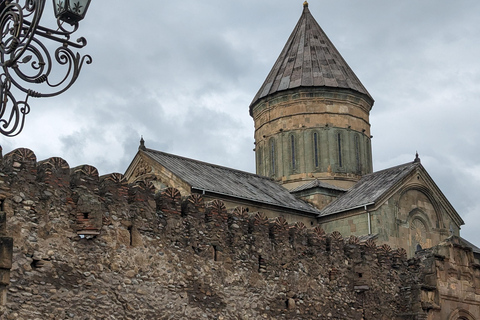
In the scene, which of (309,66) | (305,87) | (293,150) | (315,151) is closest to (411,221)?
(315,151)

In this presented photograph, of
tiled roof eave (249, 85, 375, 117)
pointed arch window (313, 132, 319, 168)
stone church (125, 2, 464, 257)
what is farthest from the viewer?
tiled roof eave (249, 85, 375, 117)

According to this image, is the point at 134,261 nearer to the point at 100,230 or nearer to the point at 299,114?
the point at 100,230

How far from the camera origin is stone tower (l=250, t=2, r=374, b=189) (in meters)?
26.7

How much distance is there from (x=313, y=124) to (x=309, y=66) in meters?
2.35

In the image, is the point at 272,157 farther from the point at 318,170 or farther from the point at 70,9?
the point at 70,9

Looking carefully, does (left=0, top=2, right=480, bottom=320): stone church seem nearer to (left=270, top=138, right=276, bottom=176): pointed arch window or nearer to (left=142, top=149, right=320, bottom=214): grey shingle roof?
(left=142, top=149, right=320, bottom=214): grey shingle roof

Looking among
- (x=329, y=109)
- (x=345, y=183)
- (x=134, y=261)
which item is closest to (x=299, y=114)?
(x=329, y=109)

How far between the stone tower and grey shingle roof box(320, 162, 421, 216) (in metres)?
1.13

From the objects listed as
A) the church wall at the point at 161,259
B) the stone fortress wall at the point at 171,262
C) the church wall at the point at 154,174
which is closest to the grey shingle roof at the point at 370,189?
the church wall at the point at 154,174

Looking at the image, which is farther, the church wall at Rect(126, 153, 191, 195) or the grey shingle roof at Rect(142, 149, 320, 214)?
the grey shingle roof at Rect(142, 149, 320, 214)

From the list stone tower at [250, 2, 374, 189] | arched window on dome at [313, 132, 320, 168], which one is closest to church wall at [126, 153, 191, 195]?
stone tower at [250, 2, 374, 189]

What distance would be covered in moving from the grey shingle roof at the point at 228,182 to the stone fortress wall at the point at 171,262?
7.70 metres

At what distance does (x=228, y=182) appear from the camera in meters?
23.8

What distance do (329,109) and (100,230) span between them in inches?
670
